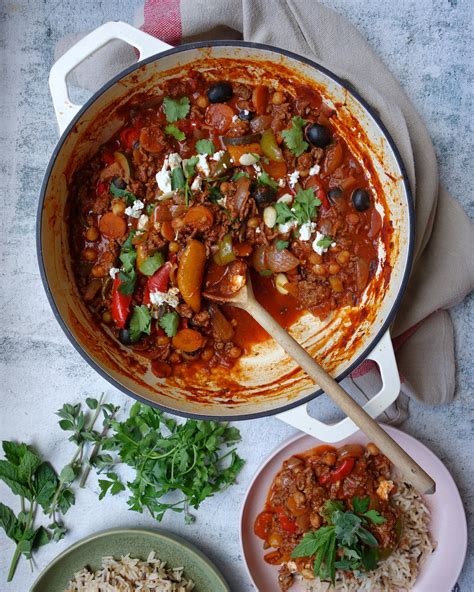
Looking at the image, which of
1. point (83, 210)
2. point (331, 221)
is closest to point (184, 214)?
point (83, 210)

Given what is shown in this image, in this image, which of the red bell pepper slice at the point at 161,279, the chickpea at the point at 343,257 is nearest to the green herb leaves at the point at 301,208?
the chickpea at the point at 343,257

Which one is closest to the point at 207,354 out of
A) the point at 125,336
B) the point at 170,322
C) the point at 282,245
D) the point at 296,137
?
the point at 170,322

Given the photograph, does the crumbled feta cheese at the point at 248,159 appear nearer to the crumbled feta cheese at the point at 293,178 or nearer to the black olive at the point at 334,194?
the crumbled feta cheese at the point at 293,178

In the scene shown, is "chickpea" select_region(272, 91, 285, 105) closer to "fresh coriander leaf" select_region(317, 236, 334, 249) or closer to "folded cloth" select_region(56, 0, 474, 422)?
"folded cloth" select_region(56, 0, 474, 422)

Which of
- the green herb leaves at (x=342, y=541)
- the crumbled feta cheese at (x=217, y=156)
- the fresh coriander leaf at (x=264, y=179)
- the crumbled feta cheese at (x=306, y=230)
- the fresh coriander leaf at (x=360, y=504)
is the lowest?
the green herb leaves at (x=342, y=541)

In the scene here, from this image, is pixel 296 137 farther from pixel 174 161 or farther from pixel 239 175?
pixel 174 161
